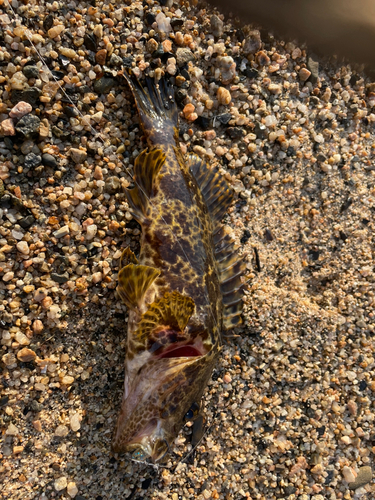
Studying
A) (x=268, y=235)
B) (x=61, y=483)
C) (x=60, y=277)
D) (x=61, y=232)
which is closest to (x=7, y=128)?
(x=61, y=232)

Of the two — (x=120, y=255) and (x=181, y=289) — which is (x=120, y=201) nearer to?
(x=120, y=255)

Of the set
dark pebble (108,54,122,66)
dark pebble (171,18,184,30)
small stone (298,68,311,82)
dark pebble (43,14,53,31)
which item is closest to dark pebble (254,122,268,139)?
small stone (298,68,311,82)

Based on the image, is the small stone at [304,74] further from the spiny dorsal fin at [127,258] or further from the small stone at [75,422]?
the small stone at [75,422]

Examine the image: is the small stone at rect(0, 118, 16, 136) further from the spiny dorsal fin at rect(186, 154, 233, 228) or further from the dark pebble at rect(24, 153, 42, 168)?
the spiny dorsal fin at rect(186, 154, 233, 228)

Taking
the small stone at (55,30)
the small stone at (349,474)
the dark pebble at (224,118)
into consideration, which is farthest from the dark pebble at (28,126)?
the small stone at (349,474)

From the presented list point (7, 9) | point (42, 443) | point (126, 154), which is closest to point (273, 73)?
point (126, 154)

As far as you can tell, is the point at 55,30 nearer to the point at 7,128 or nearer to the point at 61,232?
the point at 7,128
